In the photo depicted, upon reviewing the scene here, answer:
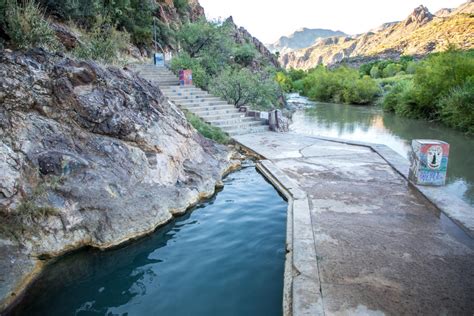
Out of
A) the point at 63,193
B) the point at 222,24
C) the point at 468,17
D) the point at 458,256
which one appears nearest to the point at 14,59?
the point at 63,193

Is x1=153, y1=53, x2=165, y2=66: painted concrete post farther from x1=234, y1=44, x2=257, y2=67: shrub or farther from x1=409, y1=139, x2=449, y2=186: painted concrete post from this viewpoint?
x1=409, y1=139, x2=449, y2=186: painted concrete post

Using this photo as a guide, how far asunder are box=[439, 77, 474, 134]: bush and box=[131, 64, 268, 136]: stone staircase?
8.95 metres

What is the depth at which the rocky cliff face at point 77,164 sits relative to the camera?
4.12 metres

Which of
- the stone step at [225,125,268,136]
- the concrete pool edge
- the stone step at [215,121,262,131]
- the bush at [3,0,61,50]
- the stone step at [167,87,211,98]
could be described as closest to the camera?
the concrete pool edge

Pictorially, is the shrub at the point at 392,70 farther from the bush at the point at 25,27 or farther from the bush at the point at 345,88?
the bush at the point at 25,27

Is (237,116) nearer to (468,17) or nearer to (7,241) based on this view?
(7,241)

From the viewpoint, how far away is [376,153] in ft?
29.3

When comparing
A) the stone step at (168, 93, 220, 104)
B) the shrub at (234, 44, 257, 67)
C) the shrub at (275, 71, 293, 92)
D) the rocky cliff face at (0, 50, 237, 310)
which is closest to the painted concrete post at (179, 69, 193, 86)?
the stone step at (168, 93, 220, 104)

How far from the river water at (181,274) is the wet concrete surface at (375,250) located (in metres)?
0.42

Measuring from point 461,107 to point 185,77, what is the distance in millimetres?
12188

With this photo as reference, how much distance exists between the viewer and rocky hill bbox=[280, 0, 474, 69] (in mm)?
58781

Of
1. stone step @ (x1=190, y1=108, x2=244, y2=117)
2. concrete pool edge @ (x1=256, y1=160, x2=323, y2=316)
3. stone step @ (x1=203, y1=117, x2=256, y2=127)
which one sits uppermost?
stone step @ (x1=190, y1=108, x2=244, y2=117)

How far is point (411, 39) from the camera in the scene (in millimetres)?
78375

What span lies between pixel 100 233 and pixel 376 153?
7157mm
